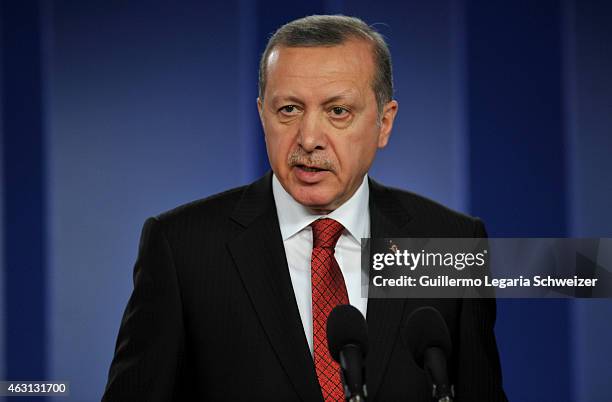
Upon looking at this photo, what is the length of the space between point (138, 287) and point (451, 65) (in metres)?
0.98

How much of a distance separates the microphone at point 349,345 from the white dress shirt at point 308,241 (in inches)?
19.4

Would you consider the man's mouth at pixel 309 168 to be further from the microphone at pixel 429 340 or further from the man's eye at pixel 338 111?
the microphone at pixel 429 340

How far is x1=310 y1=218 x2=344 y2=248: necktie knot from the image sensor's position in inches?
60.0

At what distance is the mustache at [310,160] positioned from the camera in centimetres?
147

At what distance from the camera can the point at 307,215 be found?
5.15ft

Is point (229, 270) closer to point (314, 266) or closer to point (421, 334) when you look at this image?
point (314, 266)

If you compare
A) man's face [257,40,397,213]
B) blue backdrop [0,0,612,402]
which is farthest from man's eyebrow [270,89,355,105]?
blue backdrop [0,0,612,402]

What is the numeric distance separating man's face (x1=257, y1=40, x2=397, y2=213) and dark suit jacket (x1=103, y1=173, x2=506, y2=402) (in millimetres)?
126

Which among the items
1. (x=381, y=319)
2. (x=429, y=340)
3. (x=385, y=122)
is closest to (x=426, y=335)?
(x=429, y=340)

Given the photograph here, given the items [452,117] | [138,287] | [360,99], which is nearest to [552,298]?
[452,117]

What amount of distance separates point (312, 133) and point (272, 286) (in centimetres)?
29

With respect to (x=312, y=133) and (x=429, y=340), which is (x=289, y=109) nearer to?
(x=312, y=133)

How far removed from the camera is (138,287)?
1.51 metres

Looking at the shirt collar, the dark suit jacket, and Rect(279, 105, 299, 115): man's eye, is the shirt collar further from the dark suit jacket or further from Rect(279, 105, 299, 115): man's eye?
Rect(279, 105, 299, 115): man's eye
